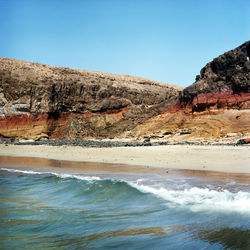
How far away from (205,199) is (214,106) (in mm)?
17751

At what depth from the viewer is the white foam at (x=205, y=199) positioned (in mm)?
5195

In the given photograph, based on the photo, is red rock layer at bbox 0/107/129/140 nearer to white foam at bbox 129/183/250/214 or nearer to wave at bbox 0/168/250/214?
wave at bbox 0/168/250/214

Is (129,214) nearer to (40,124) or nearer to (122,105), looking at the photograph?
(40,124)

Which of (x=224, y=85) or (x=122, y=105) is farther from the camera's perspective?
(x=122, y=105)

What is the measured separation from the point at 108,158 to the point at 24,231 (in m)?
9.31

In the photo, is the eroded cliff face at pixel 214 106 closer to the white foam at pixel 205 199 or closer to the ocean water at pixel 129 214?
the ocean water at pixel 129 214

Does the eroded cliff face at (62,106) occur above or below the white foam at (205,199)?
above

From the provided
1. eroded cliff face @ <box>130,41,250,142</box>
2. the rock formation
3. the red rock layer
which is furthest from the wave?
the red rock layer

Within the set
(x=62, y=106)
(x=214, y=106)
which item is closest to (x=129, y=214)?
(x=214, y=106)

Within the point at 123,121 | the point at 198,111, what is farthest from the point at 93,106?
the point at 198,111

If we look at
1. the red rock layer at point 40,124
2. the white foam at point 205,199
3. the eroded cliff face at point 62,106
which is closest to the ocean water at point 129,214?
the white foam at point 205,199

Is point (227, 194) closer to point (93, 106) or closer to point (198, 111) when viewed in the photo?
point (198, 111)

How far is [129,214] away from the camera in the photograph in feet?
17.8

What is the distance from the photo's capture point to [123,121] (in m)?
30.6
